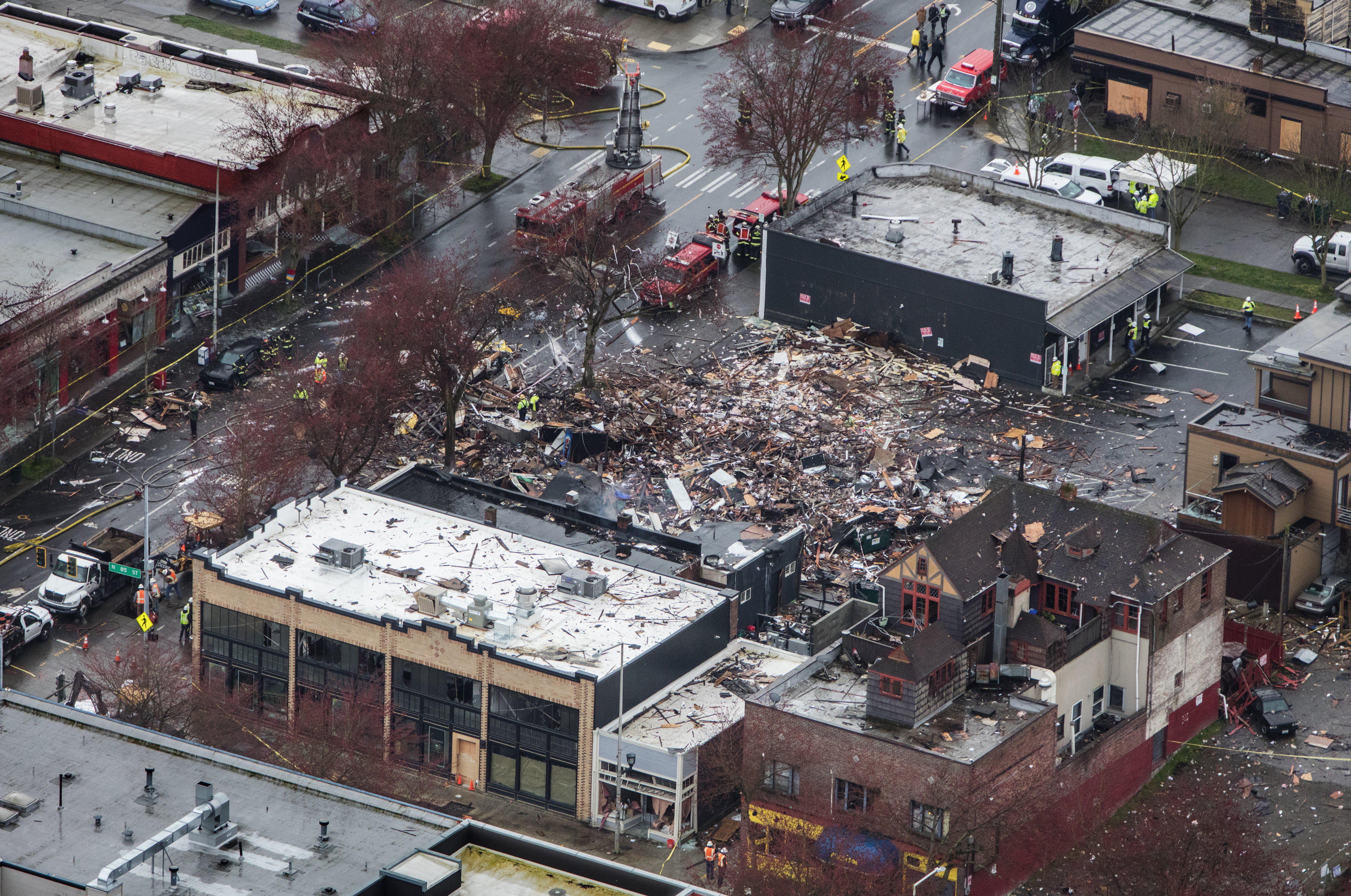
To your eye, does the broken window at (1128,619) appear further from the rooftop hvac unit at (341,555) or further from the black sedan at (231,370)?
the black sedan at (231,370)

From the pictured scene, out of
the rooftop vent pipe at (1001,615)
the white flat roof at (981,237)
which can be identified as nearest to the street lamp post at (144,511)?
the rooftop vent pipe at (1001,615)

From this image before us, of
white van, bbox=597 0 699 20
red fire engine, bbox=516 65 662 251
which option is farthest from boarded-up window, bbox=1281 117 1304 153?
white van, bbox=597 0 699 20

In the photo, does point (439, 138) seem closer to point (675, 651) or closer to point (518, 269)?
point (518, 269)

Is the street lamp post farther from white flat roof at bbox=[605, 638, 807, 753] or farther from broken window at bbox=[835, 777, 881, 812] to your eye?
broken window at bbox=[835, 777, 881, 812]

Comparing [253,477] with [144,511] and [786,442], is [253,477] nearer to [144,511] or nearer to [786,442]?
[144,511]

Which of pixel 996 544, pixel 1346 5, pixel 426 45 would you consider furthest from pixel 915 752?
pixel 1346 5

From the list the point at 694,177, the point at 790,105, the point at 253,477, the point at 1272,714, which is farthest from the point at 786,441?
the point at 694,177

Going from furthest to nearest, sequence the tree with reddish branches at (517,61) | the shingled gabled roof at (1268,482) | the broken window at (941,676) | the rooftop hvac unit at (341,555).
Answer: the tree with reddish branches at (517,61) < the shingled gabled roof at (1268,482) < the rooftop hvac unit at (341,555) < the broken window at (941,676)
